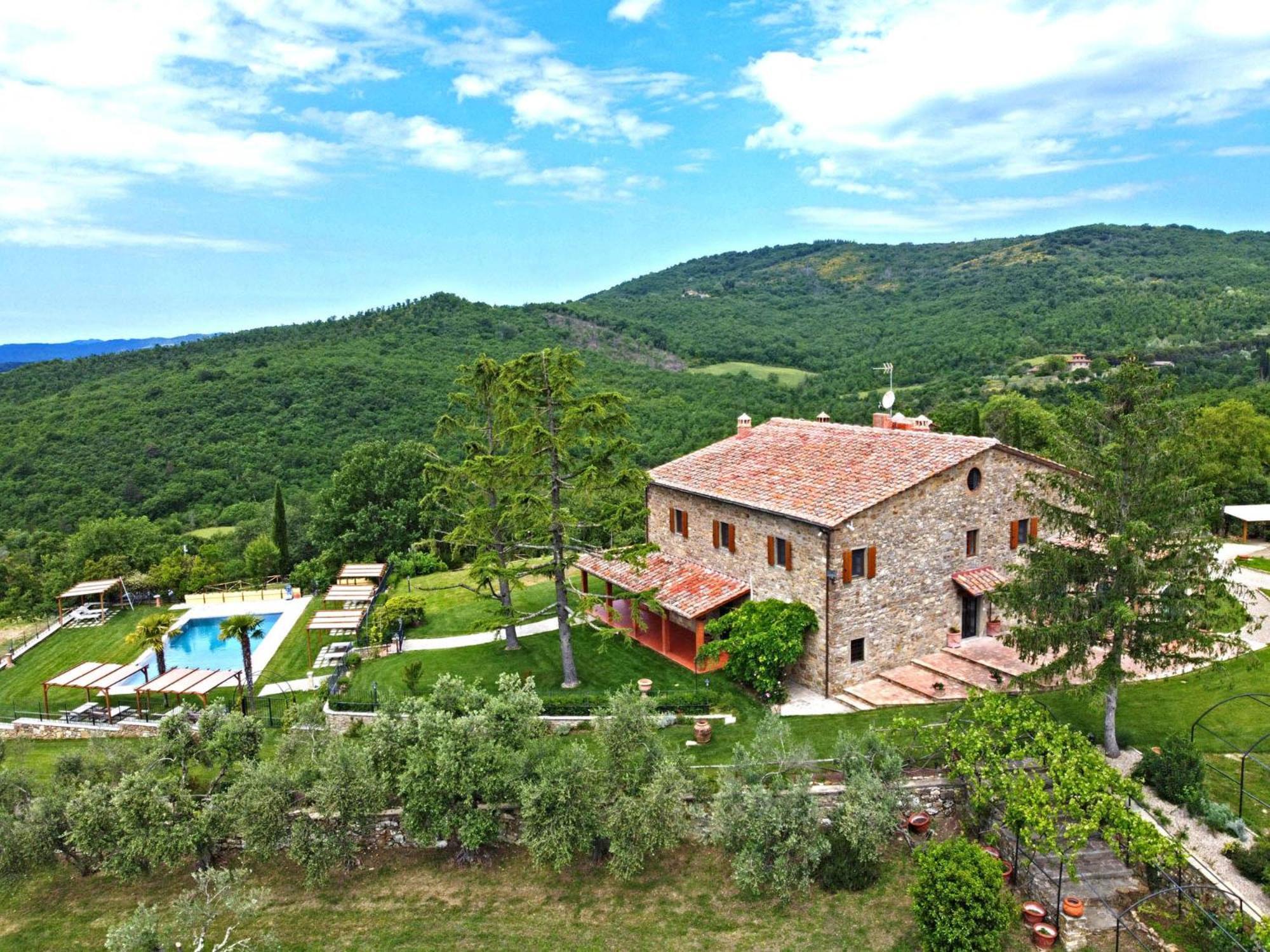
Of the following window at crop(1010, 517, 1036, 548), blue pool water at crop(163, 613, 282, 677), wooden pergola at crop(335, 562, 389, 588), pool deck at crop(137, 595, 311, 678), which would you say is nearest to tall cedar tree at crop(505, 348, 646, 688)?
window at crop(1010, 517, 1036, 548)

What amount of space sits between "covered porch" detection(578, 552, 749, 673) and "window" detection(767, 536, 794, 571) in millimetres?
1510

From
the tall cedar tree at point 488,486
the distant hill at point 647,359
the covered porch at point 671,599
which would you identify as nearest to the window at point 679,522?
the covered porch at point 671,599

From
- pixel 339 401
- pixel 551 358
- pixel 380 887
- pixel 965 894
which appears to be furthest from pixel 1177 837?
pixel 339 401

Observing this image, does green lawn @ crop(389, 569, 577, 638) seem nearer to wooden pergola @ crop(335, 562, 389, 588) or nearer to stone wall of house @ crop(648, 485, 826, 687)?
wooden pergola @ crop(335, 562, 389, 588)

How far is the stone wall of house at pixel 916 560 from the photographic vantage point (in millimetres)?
20688

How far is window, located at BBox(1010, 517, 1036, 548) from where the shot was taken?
23734mm

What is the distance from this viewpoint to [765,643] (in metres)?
20.4

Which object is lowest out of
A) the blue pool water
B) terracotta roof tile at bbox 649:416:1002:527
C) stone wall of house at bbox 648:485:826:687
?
the blue pool water

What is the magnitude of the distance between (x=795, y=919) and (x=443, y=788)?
7197 millimetres

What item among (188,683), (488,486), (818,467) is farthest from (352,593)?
(818,467)

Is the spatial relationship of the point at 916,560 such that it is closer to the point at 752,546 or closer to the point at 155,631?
the point at 752,546

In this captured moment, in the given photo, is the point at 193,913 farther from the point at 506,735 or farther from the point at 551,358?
the point at 551,358

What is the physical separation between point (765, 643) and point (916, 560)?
202 inches

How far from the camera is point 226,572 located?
40.9 m
